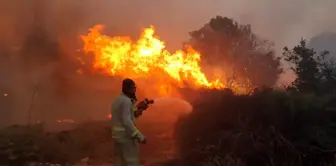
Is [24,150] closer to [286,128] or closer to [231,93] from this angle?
[231,93]

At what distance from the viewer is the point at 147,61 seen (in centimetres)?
2059

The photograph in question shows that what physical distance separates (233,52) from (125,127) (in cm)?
2213

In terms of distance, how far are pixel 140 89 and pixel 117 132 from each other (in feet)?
54.2

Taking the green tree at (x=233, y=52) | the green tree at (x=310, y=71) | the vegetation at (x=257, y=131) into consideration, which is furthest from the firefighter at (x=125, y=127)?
the green tree at (x=233, y=52)

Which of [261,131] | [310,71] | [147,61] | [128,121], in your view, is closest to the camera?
[128,121]

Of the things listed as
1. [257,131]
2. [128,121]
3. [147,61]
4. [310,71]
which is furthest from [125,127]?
[147,61]

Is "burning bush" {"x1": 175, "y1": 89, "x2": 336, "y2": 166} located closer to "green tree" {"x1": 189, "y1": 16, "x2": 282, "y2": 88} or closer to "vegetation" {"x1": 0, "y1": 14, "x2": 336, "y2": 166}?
"vegetation" {"x1": 0, "y1": 14, "x2": 336, "y2": 166}

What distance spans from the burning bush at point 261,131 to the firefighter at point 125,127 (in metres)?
2.33

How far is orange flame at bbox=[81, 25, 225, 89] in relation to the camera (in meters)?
20.5

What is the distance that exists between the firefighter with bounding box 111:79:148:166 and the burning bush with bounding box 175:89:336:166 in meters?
2.33

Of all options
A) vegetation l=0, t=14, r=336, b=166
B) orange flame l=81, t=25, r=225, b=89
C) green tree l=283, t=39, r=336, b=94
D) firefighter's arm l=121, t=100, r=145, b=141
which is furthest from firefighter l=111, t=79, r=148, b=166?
orange flame l=81, t=25, r=225, b=89

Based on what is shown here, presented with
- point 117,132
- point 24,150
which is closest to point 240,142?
point 117,132

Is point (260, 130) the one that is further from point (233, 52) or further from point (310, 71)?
point (233, 52)

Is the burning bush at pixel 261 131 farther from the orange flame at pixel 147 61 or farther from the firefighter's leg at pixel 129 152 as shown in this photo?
the orange flame at pixel 147 61
